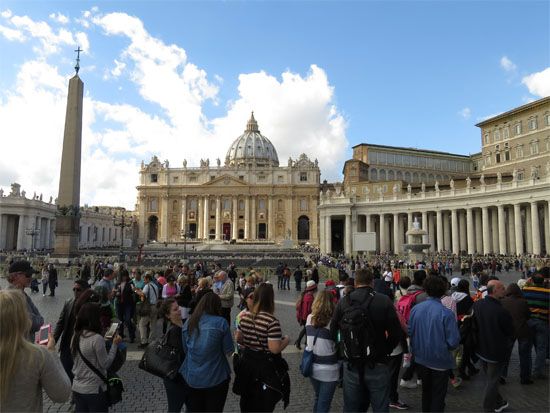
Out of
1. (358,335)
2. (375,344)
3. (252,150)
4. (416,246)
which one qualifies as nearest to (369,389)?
(375,344)

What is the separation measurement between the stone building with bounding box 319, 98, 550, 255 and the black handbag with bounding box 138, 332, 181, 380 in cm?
3719

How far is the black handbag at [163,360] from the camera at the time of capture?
405 centimetres

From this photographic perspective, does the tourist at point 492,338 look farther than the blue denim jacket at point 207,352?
Yes

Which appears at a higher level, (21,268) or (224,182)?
(224,182)

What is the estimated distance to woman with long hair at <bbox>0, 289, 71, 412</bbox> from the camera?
7.94ft

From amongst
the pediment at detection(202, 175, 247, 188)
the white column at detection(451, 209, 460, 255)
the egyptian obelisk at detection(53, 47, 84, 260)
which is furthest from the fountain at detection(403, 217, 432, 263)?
→ the pediment at detection(202, 175, 247, 188)

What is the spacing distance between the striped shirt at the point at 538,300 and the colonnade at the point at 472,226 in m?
33.9

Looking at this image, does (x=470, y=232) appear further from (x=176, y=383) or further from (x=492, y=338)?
(x=176, y=383)

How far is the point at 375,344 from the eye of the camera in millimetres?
4027

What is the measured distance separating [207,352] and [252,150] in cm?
11010

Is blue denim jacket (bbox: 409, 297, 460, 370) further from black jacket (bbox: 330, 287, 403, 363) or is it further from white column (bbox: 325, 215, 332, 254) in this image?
white column (bbox: 325, 215, 332, 254)

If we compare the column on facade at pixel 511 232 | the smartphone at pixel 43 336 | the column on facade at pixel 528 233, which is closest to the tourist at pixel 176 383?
the smartphone at pixel 43 336

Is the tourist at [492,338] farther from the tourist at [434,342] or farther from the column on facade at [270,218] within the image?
the column on facade at [270,218]

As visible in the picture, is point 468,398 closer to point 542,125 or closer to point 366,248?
point 366,248
